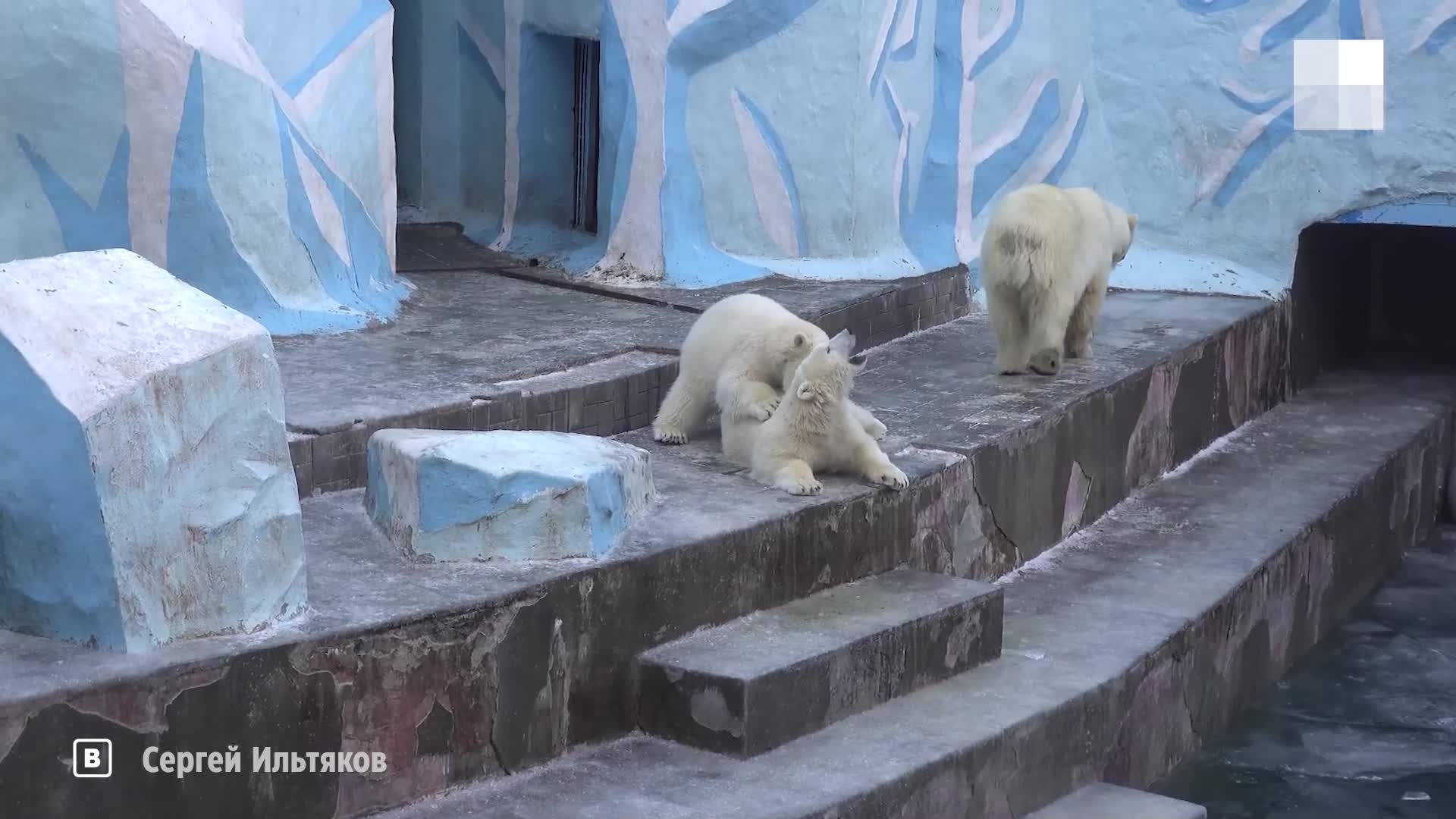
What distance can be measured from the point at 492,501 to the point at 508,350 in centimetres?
218

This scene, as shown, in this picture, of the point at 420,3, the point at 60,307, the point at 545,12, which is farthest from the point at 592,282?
the point at 60,307

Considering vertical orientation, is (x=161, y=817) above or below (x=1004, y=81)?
below

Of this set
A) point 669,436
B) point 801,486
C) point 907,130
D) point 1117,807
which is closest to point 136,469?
point 801,486

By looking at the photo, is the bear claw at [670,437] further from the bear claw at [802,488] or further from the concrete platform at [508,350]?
the bear claw at [802,488]

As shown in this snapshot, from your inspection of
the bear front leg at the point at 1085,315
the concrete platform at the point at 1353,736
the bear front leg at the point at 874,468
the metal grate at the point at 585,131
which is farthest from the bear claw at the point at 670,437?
the metal grate at the point at 585,131

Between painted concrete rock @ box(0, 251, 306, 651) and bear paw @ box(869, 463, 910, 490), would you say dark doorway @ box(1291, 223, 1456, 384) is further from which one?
painted concrete rock @ box(0, 251, 306, 651)

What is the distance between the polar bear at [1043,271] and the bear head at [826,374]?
5.99 feet

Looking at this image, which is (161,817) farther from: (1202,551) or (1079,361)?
(1079,361)

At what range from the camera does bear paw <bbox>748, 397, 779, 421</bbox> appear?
5.42m

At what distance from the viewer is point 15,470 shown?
145 inches

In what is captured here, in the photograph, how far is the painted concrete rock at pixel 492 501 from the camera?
14.4 feet

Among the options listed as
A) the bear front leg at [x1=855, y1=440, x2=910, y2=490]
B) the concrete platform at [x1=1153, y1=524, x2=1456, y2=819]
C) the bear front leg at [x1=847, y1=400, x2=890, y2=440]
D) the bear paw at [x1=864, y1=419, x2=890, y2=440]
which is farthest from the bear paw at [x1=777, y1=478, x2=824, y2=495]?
the concrete platform at [x1=1153, y1=524, x2=1456, y2=819]

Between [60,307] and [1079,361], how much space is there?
4711mm

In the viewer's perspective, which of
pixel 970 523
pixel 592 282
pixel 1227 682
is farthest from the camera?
pixel 592 282
